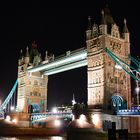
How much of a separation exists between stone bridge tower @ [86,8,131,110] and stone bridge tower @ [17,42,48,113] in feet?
54.2

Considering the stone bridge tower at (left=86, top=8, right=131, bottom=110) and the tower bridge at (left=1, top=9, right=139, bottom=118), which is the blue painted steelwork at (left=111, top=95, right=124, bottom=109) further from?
the stone bridge tower at (left=86, top=8, right=131, bottom=110)

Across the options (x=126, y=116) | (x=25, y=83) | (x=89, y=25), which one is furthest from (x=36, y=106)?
(x=126, y=116)

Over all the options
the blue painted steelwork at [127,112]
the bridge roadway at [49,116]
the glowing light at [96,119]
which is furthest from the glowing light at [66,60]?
the blue painted steelwork at [127,112]

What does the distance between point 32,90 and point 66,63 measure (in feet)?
36.8

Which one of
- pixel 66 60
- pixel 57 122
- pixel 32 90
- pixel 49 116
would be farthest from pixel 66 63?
pixel 32 90

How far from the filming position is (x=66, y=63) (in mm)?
47594

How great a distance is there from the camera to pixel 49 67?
5147 cm

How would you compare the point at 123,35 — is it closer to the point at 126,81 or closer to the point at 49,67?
the point at 126,81

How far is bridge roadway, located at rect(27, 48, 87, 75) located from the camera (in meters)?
43.8

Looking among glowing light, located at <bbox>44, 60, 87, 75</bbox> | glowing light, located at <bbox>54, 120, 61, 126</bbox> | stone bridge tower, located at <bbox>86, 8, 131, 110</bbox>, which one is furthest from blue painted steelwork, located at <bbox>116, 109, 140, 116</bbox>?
glowing light, located at <bbox>54, 120, 61, 126</bbox>

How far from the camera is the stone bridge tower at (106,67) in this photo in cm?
3828

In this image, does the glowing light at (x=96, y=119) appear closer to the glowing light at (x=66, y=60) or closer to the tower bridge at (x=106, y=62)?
the tower bridge at (x=106, y=62)

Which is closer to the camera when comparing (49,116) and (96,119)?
(96,119)

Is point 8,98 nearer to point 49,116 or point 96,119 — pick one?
point 49,116
